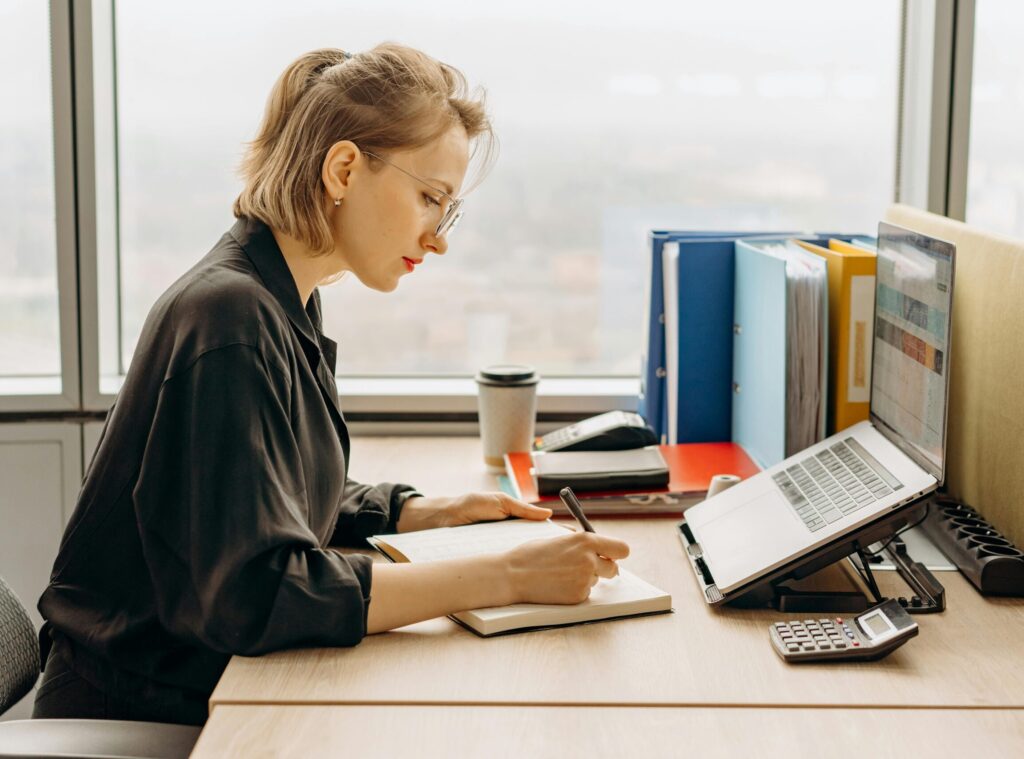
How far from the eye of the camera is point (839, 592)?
54.5 inches

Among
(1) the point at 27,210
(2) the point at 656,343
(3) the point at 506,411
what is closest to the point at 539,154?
(2) the point at 656,343

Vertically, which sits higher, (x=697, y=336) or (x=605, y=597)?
(x=697, y=336)

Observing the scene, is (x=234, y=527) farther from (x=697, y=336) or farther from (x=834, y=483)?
(x=697, y=336)

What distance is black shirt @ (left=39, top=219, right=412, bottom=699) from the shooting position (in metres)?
1.17

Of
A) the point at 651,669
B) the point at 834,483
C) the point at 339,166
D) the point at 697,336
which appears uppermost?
the point at 339,166

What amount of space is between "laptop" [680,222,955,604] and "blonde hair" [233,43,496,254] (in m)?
0.62

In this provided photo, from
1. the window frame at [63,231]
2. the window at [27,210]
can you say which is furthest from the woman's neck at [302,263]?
the window at [27,210]

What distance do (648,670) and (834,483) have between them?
1.47ft

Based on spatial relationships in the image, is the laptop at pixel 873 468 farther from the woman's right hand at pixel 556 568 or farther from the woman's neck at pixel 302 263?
the woman's neck at pixel 302 263

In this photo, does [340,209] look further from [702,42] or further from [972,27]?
[972,27]

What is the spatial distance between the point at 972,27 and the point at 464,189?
48.2 inches

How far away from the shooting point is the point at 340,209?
147 cm

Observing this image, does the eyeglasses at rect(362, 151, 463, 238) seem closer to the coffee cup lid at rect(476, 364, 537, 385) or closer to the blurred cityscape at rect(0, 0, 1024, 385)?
the coffee cup lid at rect(476, 364, 537, 385)

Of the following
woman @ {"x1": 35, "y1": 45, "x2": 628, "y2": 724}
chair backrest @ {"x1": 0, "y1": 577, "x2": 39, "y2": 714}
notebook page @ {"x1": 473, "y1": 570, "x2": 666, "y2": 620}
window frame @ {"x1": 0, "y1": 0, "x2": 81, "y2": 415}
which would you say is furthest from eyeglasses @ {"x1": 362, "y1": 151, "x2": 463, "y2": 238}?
window frame @ {"x1": 0, "y1": 0, "x2": 81, "y2": 415}
